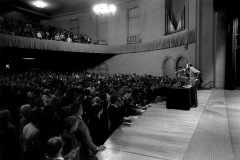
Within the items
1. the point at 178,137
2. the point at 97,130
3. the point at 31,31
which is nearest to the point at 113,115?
the point at 97,130

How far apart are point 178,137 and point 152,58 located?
44.7ft

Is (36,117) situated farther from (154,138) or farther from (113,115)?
(154,138)

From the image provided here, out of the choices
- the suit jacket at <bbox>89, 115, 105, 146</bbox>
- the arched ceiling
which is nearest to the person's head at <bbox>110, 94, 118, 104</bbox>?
the suit jacket at <bbox>89, 115, 105, 146</bbox>

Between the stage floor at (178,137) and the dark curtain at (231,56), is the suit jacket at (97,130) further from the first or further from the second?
the dark curtain at (231,56)

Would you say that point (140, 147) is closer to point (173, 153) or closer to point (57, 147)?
point (173, 153)

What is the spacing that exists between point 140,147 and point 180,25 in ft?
40.5

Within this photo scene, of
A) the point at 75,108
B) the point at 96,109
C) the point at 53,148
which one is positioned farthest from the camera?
the point at 96,109

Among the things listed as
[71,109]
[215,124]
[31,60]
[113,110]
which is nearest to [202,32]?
[215,124]

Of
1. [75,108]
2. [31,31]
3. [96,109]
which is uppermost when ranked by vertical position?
[31,31]

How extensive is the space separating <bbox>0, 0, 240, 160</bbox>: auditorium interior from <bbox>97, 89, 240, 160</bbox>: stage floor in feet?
0.05

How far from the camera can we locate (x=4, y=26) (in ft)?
43.0

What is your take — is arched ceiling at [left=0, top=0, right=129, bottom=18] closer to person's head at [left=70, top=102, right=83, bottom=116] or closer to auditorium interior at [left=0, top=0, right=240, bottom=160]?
auditorium interior at [left=0, top=0, right=240, bottom=160]

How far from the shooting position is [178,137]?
4031mm

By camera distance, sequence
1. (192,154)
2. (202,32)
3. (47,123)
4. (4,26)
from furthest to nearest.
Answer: (4,26), (202,32), (192,154), (47,123)
